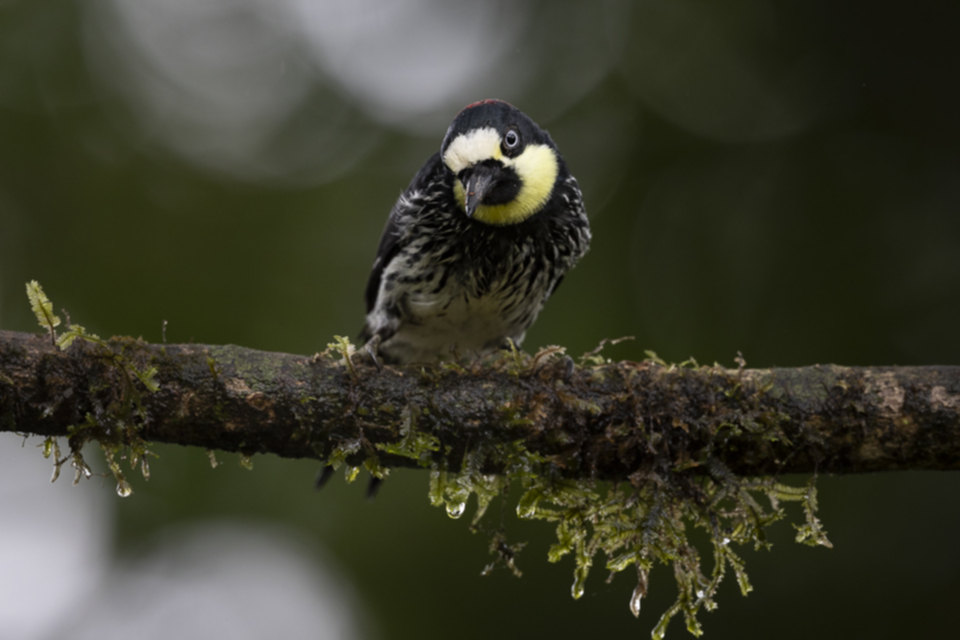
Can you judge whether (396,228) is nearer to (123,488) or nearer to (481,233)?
(481,233)

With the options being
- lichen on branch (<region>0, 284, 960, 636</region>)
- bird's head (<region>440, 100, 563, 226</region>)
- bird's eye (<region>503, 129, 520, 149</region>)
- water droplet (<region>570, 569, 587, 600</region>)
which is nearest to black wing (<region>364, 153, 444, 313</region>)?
bird's head (<region>440, 100, 563, 226</region>)

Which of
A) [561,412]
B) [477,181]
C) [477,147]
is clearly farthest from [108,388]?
[477,147]

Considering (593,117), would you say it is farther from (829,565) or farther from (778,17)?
(829,565)

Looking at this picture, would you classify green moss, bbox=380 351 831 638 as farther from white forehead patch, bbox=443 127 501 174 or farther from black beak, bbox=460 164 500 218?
white forehead patch, bbox=443 127 501 174

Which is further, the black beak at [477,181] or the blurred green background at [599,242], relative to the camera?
the blurred green background at [599,242]

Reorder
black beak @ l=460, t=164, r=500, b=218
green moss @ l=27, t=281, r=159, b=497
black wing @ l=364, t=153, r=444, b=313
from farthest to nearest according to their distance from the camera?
black wing @ l=364, t=153, r=444, b=313 → black beak @ l=460, t=164, r=500, b=218 → green moss @ l=27, t=281, r=159, b=497

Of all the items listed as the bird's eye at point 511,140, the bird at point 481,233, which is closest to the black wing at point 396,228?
the bird at point 481,233

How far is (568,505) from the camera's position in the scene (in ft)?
7.14

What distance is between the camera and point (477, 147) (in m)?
2.71

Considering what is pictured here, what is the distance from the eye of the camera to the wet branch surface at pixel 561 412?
6.44 feet

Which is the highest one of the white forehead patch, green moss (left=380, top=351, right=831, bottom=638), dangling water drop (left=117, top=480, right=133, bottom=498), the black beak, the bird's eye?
the bird's eye

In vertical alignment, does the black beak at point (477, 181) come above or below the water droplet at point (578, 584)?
above

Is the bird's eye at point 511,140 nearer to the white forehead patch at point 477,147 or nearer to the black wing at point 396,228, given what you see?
the white forehead patch at point 477,147

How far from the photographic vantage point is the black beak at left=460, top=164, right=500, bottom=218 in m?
2.55
